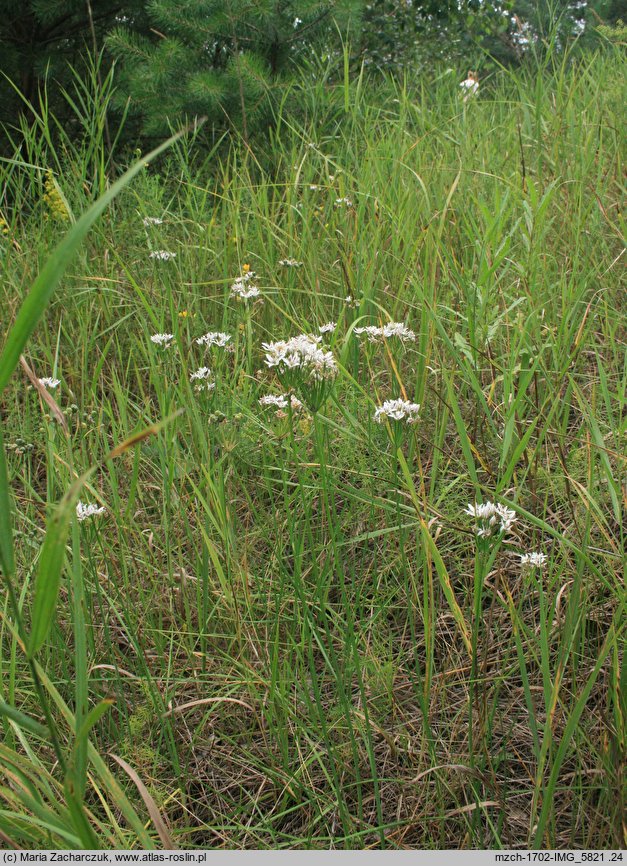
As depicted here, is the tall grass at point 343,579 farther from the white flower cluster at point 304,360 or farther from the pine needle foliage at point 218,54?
the pine needle foliage at point 218,54

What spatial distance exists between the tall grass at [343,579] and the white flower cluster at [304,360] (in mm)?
136

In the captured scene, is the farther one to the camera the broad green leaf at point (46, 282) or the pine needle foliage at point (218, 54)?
the pine needle foliage at point (218, 54)

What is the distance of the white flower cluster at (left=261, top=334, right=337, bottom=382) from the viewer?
144 centimetres

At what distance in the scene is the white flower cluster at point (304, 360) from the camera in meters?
1.44

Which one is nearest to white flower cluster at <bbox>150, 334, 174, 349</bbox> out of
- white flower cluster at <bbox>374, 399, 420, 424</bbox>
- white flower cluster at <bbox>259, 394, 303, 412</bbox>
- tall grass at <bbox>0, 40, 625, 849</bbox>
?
tall grass at <bbox>0, 40, 625, 849</bbox>

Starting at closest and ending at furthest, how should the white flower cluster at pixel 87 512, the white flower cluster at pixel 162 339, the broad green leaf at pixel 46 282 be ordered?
the broad green leaf at pixel 46 282 → the white flower cluster at pixel 87 512 → the white flower cluster at pixel 162 339

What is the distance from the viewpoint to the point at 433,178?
2.86m

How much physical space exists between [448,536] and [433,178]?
67.2 inches

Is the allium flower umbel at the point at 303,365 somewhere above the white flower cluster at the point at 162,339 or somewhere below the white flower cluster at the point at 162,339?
above

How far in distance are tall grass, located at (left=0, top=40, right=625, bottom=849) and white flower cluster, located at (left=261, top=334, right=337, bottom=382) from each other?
0.14m

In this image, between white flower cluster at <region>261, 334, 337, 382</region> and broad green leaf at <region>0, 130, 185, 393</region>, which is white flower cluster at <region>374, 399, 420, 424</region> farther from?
broad green leaf at <region>0, 130, 185, 393</region>

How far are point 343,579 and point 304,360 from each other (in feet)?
1.44

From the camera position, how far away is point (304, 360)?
1.45 m

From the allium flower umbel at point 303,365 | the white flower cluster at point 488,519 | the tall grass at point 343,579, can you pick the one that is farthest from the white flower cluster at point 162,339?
the white flower cluster at point 488,519
